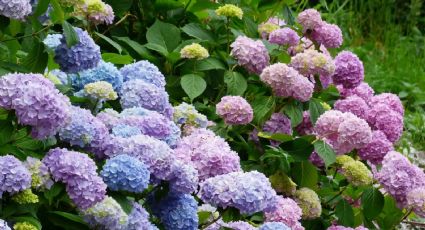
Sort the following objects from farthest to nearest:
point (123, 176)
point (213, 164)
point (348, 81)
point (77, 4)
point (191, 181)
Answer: point (348, 81)
point (77, 4)
point (213, 164)
point (191, 181)
point (123, 176)

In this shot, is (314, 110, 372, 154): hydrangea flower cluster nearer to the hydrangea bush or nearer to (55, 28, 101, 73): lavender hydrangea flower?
the hydrangea bush

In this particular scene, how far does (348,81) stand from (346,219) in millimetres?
611

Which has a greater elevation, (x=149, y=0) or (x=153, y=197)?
(x=153, y=197)

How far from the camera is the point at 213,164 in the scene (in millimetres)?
2238

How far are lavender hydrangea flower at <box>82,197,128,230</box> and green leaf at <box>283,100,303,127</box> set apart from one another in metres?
1.07

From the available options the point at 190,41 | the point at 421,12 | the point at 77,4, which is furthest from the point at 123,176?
the point at 421,12

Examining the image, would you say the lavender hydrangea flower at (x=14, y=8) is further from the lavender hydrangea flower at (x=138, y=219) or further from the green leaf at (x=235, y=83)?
the green leaf at (x=235, y=83)

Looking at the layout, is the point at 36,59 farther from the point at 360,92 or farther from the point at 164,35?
the point at 360,92

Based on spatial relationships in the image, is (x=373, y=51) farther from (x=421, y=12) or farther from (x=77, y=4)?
(x=77, y=4)

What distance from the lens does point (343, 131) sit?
105 inches

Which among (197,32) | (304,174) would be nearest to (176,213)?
(304,174)

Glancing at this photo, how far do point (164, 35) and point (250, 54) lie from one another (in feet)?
1.54

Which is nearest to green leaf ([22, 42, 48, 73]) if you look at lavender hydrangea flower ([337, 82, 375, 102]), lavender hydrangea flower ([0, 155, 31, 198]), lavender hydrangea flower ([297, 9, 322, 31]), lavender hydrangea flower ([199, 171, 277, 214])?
lavender hydrangea flower ([0, 155, 31, 198])

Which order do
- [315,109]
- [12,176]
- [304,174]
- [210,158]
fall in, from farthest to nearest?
1. [315,109]
2. [304,174]
3. [210,158]
4. [12,176]
